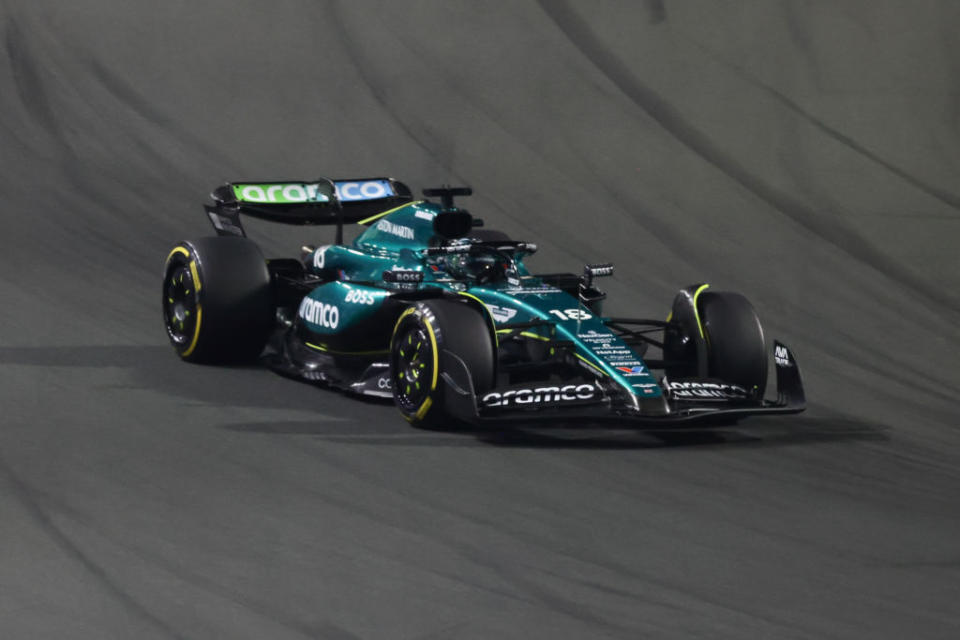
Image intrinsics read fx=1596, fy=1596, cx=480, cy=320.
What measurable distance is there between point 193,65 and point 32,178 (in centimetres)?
403

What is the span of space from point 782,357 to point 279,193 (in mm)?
4159

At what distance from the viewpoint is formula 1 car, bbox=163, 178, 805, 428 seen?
28.2 feet

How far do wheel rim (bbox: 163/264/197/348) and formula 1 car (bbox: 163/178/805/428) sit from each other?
0.01 meters

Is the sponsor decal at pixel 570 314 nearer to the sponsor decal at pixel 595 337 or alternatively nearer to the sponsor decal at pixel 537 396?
the sponsor decal at pixel 595 337

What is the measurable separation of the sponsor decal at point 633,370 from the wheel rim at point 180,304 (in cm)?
344

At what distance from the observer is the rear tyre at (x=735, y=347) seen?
9219 mm

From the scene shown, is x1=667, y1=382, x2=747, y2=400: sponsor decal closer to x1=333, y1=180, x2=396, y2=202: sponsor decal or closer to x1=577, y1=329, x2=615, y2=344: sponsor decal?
x1=577, y1=329, x2=615, y2=344: sponsor decal

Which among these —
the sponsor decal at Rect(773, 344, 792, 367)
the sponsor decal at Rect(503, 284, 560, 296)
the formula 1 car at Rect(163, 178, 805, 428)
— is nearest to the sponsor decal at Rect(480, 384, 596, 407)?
the formula 1 car at Rect(163, 178, 805, 428)

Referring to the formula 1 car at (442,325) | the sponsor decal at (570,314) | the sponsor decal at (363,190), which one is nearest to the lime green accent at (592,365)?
the formula 1 car at (442,325)

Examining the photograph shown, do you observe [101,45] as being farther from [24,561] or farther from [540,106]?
[24,561]

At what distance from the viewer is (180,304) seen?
36.6 feet

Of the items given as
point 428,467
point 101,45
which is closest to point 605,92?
point 101,45

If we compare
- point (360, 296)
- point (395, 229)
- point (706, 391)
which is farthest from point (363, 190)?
point (706, 391)

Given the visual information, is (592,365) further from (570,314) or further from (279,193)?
(279,193)
